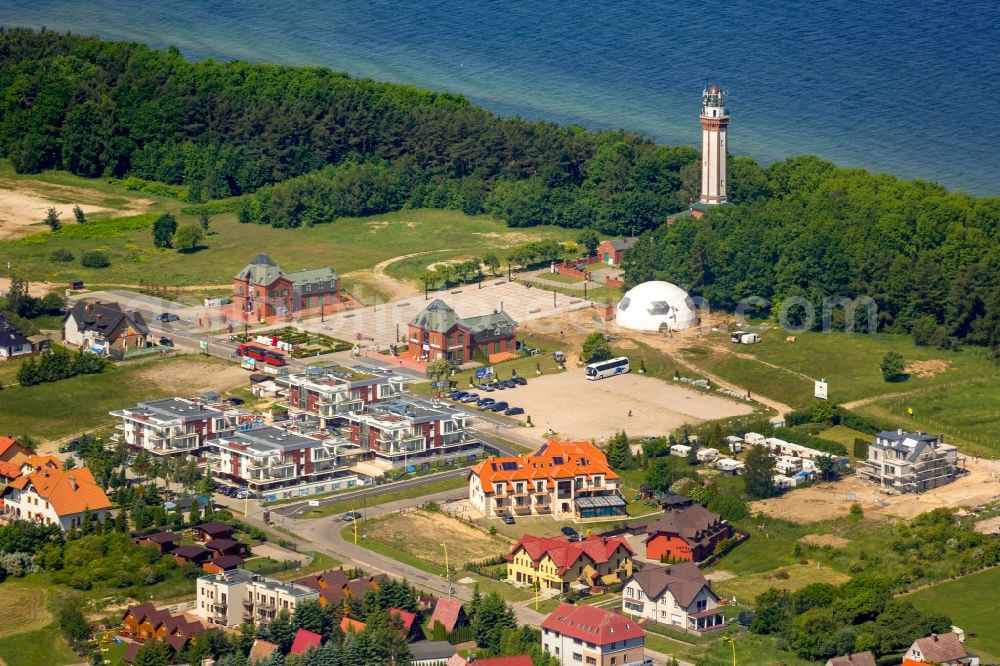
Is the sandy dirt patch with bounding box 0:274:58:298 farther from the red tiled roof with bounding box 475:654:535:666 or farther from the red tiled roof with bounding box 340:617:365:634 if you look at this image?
the red tiled roof with bounding box 475:654:535:666

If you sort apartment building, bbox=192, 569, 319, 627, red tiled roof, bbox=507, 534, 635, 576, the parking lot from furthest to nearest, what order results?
the parking lot, red tiled roof, bbox=507, 534, 635, 576, apartment building, bbox=192, 569, 319, 627

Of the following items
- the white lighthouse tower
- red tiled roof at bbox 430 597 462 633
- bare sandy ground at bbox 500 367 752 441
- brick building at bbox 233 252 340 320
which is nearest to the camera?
red tiled roof at bbox 430 597 462 633

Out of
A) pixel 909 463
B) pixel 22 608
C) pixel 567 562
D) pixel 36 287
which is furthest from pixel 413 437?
pixel 36 287

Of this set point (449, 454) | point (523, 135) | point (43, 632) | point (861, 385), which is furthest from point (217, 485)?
point (523, 135)

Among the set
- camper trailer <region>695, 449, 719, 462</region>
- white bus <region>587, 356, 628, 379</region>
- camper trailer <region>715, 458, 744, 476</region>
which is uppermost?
white bus <region>587, 356, 628, 379</region>

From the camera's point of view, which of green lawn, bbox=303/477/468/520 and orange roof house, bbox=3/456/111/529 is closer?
orange roof house, bbox=3/456/111/529

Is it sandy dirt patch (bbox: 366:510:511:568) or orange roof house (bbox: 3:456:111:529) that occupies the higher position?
orange roof house (bbox: 3:456:111:529)

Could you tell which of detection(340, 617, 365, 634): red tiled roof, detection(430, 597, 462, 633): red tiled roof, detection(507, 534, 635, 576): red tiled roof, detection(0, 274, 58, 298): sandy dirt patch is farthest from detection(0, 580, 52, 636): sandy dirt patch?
detection(0, 274, 58, 298): sandy dirt patch
